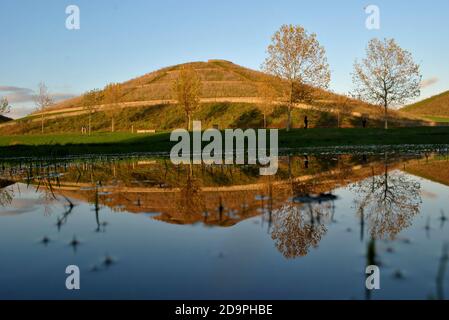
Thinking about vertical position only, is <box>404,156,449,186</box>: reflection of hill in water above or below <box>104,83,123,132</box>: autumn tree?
below

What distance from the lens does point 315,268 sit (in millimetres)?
6527

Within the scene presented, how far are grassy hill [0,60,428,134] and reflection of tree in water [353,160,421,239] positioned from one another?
51.4 meters

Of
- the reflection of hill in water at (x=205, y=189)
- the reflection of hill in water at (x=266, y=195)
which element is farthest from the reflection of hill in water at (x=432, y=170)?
the reflection of hill in water at (x=205, y=189)

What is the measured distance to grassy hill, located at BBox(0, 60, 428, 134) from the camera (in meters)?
90.6

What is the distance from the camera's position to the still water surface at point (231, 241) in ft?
19.4

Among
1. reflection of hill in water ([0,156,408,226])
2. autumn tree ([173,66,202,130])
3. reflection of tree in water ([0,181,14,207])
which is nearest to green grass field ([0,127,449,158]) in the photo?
autumn tree ([173,66,202,130])

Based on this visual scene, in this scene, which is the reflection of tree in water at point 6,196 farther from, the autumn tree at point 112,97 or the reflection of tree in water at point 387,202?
the autumn tree at point 112,97

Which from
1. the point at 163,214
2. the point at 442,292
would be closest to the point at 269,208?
the point at 163,214

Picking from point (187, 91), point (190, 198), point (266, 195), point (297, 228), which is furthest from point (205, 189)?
point (187, 91)

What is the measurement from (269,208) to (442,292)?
626 centimetres

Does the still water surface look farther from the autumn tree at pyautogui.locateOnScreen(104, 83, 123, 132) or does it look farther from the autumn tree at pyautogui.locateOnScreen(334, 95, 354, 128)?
the autumn tree at pyautogui.locateOnScreen(334, 95, 354, 128)

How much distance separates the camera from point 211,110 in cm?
10025

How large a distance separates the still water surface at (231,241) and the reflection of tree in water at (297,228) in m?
0.02

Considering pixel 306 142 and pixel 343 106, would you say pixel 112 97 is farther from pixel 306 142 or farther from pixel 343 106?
pixel 306 142
